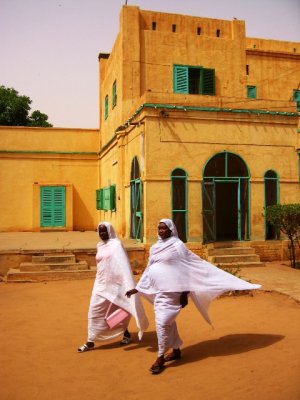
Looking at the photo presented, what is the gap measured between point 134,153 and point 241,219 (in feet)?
11.7

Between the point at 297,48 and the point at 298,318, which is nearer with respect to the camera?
the point at 298,318

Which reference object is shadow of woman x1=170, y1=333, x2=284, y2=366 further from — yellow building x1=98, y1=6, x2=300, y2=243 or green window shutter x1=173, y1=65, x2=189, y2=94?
green window shutter x1=173, y1=65, x2=189, y2=94

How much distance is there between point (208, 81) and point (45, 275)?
29.5 ft

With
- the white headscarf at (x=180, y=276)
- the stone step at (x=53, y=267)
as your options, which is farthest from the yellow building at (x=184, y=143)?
the white headscarf at (x=180, y=276)

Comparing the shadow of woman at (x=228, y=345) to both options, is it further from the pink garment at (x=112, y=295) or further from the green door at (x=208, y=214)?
the green door at (x=208, y=214)

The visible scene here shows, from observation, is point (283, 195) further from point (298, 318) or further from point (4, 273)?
point (4, 273)

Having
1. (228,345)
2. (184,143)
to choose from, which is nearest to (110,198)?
(184,143)

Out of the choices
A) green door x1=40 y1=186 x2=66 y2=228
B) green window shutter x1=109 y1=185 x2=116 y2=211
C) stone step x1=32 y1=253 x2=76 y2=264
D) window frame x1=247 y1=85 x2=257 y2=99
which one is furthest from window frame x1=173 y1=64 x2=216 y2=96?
stone step x1=32 y1=253 x2=76 y2=264

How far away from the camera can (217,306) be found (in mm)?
7414

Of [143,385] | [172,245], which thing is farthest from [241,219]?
[143,385]

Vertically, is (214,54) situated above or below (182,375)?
above

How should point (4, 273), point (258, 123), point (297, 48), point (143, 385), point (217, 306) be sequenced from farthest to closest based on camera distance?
1. point (297, 48)
2. point (258, 123)
3. point (4, 273)
4. point (217, 306)
5. point (143, 385)

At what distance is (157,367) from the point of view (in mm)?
4492

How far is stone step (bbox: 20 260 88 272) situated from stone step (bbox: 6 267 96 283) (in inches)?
6.7
